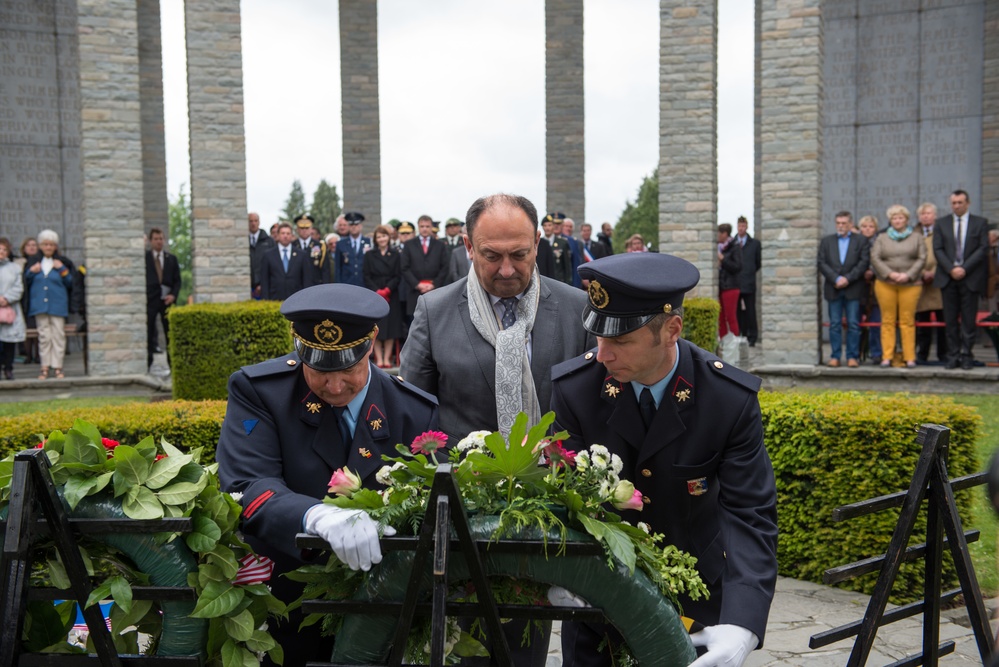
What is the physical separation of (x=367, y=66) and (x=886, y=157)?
34.1 feet

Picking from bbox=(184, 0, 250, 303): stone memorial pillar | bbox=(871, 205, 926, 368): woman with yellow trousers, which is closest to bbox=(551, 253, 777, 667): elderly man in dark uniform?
bbox=(871, 205, 926, 368): woman with yellow trousers

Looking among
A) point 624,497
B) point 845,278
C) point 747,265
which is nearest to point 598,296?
point 624,497

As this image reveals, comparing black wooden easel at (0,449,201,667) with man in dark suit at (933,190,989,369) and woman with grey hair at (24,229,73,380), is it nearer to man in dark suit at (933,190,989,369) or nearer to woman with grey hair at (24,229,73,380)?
man in dark suit at (933,190,989,369)

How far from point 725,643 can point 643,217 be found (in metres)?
39.6

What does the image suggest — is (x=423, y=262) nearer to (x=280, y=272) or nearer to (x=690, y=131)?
(x=280, y=272)

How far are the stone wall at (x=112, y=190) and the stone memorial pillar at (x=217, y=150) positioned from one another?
0.79 metres

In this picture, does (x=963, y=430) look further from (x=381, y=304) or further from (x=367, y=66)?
(x=367, y=66)

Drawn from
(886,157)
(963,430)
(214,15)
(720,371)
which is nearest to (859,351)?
(886,157)

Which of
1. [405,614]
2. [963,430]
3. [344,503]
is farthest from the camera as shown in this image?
[963,430]

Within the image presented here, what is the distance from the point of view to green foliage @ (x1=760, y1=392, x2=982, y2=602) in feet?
18.3

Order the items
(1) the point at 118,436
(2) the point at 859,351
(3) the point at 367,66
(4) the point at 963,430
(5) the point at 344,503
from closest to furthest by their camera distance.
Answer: (5) the point at 344,503 → (4) the point at 963,430 → (1) the point at 118,436 → (2) the point at 859,351 → (3) the point at 367,66

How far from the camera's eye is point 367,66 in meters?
20.5

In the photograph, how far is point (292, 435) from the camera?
316 centimetres

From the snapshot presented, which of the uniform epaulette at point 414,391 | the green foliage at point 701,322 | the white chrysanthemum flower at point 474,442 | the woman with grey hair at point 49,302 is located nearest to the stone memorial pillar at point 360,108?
the woman with grey hair at point 49,302
